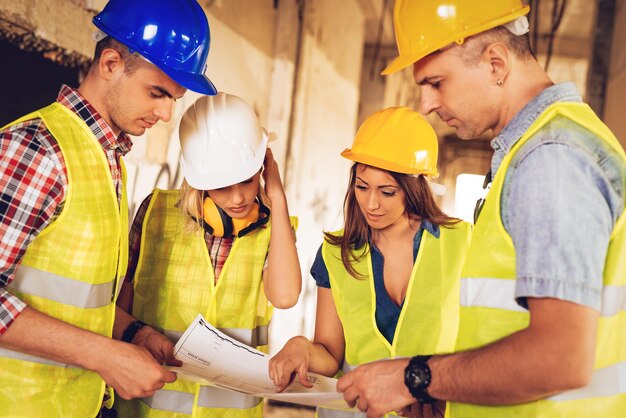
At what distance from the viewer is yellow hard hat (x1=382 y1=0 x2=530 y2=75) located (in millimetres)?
1448

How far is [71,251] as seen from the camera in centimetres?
158

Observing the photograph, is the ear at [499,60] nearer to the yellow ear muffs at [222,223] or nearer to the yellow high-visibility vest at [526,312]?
the yellow high-visibility vest at [526,312]

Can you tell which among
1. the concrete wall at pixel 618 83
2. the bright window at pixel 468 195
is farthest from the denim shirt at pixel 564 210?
the bright window at pixel 468 195

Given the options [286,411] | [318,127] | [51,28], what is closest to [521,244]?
[51,28]

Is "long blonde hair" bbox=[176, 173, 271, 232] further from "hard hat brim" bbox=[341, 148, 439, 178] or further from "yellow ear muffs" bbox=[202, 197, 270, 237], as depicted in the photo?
"hard hat brim" bbox=[341, 148, 439, 178]

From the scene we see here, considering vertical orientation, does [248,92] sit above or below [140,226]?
above

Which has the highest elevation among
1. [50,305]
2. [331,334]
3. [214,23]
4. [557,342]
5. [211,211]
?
[214,23]

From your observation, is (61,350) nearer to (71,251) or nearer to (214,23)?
(71,251)

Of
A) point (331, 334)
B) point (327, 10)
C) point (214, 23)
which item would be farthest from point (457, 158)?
point (331, 334)

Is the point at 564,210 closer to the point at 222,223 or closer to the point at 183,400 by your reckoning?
the point at 222,223

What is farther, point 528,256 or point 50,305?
point 50,305

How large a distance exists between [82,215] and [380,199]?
121cm

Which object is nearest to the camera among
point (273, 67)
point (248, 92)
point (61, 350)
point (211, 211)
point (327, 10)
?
point (61, 350)

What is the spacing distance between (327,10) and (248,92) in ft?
7.22
